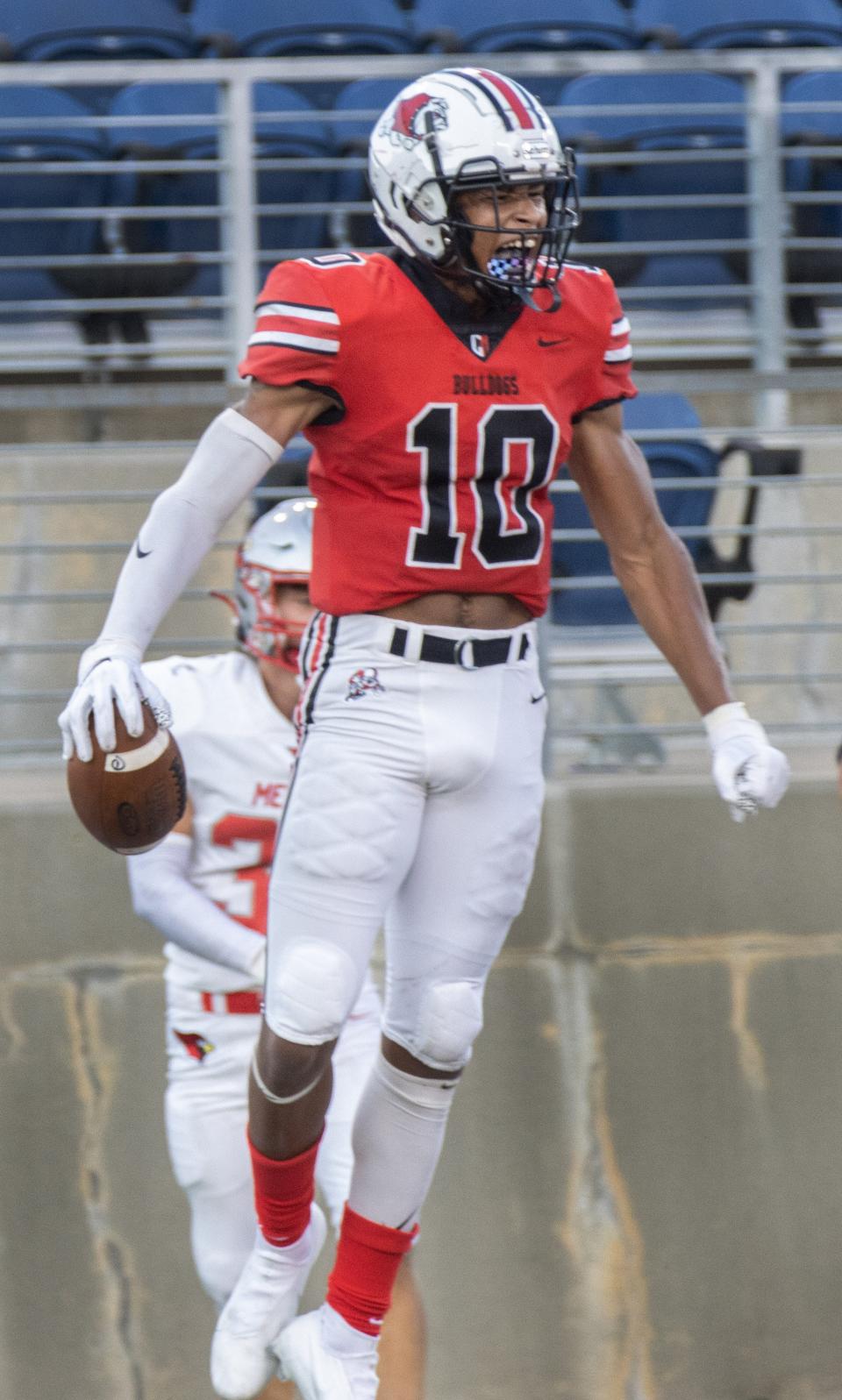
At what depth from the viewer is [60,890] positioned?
4.53 m

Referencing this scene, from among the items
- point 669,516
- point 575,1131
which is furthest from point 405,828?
point 669,516

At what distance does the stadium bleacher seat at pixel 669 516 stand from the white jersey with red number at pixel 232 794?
1.62 metres

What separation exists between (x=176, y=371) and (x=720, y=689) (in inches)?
157

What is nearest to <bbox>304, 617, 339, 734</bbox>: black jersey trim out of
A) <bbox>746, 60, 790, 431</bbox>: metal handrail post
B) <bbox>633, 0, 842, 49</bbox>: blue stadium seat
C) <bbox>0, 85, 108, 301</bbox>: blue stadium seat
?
<bbox>746, 60, 790, 431</bbox>: metal handrail post

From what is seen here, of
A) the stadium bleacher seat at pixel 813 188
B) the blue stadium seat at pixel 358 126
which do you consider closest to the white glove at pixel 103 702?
the blue stadium seat at pixel 358 126

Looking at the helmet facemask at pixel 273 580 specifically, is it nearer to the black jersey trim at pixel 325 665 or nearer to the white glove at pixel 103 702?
the black jersey trim at pixel 325 665

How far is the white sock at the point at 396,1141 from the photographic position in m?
2.97

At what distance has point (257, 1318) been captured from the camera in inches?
117

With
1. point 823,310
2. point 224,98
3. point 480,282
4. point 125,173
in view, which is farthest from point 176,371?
point 480,282

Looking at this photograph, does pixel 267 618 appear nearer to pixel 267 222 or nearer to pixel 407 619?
pixel 407 619

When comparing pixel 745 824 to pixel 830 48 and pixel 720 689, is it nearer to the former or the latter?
pixel 720 689

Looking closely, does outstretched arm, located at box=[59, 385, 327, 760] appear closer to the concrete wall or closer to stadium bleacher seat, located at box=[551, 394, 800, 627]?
the concrete wall

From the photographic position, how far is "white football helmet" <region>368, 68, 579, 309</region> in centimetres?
274

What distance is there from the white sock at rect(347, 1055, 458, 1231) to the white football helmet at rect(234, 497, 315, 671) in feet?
3.64
